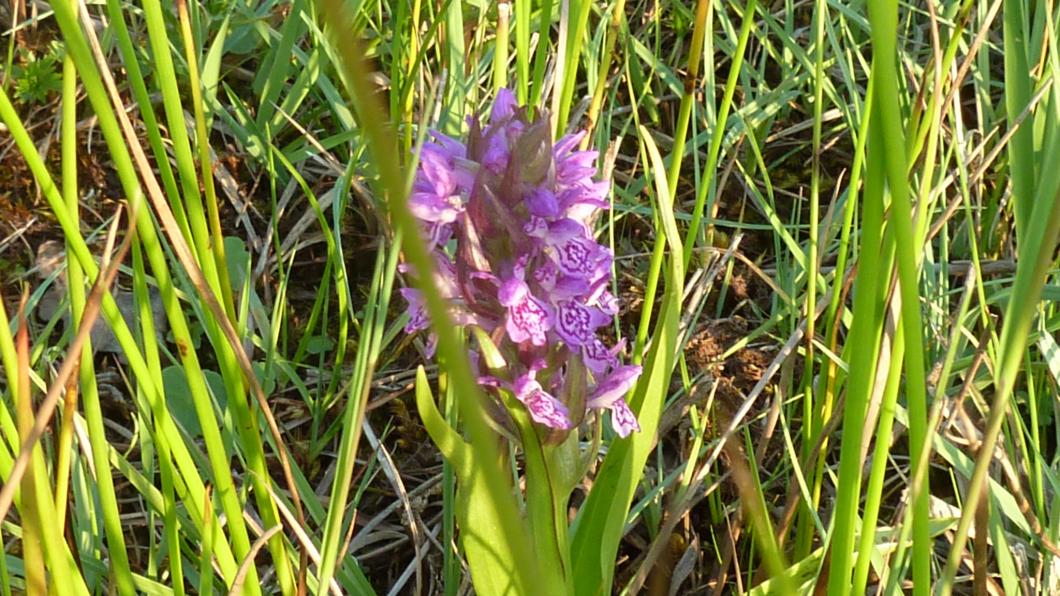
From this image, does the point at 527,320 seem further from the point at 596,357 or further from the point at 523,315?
the point at 596,357

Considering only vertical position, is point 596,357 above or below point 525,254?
below

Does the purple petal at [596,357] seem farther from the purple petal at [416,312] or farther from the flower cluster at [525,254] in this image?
the purple petal at [416,312]

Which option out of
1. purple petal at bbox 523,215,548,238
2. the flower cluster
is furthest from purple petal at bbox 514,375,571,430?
purple petal at bbox 523,215,548,238

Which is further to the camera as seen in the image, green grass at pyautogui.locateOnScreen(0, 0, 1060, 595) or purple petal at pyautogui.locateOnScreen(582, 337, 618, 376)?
purple petal at pyautogui.locateOnScreen(582, 337, 618, 376)

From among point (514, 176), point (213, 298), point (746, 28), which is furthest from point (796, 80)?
point (213, 298)

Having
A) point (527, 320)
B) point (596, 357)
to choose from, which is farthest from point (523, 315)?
point (596, 357)

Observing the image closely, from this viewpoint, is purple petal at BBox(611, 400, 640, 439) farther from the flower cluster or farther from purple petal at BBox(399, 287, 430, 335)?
purple petal at BBox(399, 287, 430, 335)

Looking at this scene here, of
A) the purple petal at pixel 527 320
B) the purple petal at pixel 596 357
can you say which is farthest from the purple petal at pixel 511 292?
the purple petal at pixel 596 357
